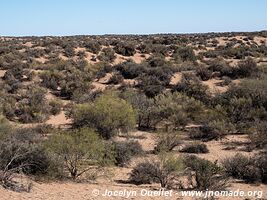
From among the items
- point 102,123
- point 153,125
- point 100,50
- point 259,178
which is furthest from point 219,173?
point 100,50

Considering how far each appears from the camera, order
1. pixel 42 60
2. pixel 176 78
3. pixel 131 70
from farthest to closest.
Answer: pixel 42 60 < pixel 131 70 < pixel 176 78

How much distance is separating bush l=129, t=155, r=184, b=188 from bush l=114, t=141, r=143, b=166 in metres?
1.87

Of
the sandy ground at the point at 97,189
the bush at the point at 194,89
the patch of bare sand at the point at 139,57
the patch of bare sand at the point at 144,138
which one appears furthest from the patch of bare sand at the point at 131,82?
the sandy ground at the point at 97,189

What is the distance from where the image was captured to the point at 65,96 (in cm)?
2972

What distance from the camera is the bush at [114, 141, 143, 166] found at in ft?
54.1

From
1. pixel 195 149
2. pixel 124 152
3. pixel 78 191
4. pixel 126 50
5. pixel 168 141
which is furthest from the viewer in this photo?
pixel 126 50

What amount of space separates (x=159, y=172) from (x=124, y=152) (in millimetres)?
2933

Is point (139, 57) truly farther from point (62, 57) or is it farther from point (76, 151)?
point (76, 151)

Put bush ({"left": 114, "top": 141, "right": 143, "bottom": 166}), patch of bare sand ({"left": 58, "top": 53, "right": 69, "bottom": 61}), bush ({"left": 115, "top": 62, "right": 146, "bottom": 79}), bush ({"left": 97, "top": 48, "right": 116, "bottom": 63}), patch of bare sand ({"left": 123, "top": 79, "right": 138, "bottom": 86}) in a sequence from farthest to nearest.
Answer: bush ({"left": 97, "top": 48, "right": 116, "bottom": 63}) < patch of bare sand ({"left": 58, "top": 53, "right": 69, "bottom": 61}) < bush ({"left": 115, "top": 62, "right": 146, "bottom": 79}) < patch of bare sand ({"left": 123, "top": 79, "right": 138, "bottom": 86}) < bush ({"left": 114, "top": 141, "right": 143, "bottom": 166})

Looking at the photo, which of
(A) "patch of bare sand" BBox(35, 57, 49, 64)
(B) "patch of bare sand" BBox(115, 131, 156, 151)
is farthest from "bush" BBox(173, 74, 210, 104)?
(A) "patch of bare sand" BBox(35, 57, 49, 64)

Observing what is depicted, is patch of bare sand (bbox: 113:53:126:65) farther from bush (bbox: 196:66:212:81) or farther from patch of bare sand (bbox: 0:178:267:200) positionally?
patch of bare sand (bbox: 0:178:267:200)

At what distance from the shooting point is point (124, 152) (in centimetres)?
1680

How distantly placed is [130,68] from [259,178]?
21.4m

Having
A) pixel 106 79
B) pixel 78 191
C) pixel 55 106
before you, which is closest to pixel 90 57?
pixel 106 79
